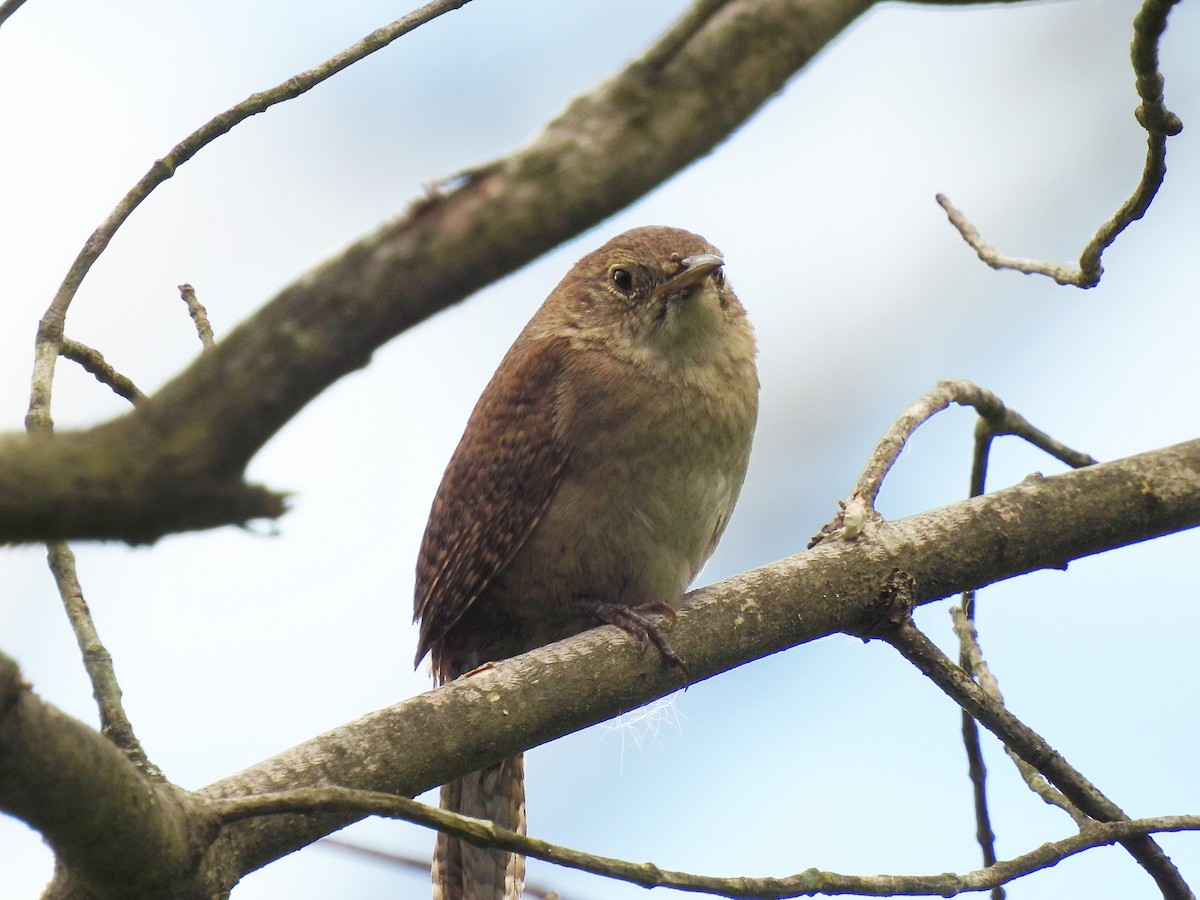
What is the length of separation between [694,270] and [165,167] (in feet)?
5.71

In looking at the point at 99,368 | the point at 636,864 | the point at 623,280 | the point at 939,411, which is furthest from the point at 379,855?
the point at 623,280

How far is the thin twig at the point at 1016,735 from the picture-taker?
281 centimetres

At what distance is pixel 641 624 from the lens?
304 centimetres

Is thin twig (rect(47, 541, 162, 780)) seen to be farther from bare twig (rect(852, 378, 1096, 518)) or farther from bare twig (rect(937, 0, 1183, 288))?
bare twig (rect(937, 0, 1183, 288))

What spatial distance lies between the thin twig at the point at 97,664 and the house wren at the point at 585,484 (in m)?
1.43

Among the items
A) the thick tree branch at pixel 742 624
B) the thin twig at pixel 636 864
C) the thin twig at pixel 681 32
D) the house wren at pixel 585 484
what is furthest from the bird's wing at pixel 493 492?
the thin twig at pixel 681 32

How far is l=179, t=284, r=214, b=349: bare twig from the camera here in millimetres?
3090

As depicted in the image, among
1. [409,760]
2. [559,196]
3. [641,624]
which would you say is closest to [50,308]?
[409,760]

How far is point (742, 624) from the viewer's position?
2922 mm

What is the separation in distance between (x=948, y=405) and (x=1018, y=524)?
57cm

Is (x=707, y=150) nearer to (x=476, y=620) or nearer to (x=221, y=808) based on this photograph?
(x=221, y=808)

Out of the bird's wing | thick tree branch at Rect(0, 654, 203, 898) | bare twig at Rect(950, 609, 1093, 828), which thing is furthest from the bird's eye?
thick tree branch at Rect(0, 654, 203, 898)

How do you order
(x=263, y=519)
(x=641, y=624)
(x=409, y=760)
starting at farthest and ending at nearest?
(x=641, y=624) → (x=409, y=760) → (x=263, y=519)

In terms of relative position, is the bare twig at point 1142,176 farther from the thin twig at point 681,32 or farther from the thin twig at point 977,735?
the thin twig at point 681,32
